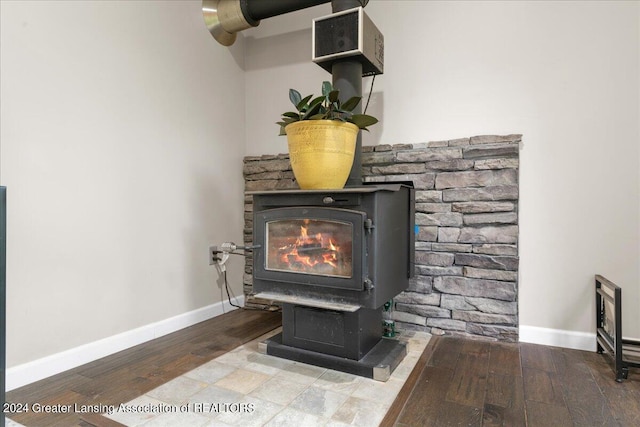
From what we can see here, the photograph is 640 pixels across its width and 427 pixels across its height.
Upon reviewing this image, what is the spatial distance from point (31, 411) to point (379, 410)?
1.27m

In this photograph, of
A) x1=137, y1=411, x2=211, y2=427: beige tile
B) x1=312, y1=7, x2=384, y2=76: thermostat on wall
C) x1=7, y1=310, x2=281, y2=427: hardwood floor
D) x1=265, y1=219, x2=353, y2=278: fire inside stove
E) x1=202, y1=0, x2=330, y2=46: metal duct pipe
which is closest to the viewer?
x1=137, y1=411, x2=211, y2=427: beige tile

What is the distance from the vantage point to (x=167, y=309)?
224 cm

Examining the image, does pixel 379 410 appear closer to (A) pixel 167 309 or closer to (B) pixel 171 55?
(A) pixel 167 309

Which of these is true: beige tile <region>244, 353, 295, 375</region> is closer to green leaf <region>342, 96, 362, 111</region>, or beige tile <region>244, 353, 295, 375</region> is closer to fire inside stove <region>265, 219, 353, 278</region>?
fire inside stove <region>265, 219, 353, 278</region>

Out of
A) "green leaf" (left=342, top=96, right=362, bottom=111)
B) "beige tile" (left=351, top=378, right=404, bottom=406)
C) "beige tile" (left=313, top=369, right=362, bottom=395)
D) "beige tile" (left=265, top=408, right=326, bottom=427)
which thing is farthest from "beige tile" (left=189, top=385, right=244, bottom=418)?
"green leaf" (left=342, top=96, right=362, bottom=111)

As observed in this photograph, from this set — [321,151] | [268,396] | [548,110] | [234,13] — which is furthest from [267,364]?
[234,13]

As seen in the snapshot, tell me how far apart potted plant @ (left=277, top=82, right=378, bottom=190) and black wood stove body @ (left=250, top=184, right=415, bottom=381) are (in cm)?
10

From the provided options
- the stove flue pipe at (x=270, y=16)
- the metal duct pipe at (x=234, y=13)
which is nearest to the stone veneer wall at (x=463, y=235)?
the stove flue pipe at (x=270, y=16)

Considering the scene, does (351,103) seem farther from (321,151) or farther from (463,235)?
(463,235)

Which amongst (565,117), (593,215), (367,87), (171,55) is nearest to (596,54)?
(565,117)

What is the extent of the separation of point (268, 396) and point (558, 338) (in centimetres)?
156

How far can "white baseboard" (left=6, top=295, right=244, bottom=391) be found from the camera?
1.58 metres

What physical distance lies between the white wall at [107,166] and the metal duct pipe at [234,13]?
7cm

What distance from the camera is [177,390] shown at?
1539mm
